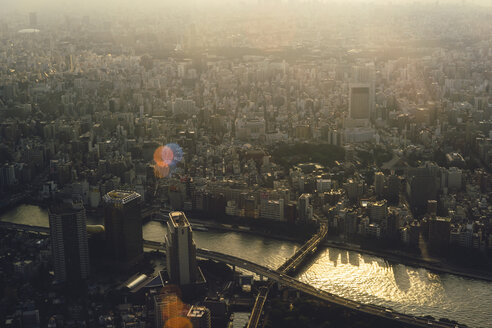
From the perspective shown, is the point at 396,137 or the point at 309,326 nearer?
the point at 309,326

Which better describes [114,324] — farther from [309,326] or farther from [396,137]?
[396,137]

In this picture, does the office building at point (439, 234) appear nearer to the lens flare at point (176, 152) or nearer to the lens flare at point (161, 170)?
the lens flare at point (161, 170)

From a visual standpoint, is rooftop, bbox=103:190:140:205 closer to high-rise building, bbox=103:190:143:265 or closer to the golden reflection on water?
high-rise building, bbox=103:190:143:265

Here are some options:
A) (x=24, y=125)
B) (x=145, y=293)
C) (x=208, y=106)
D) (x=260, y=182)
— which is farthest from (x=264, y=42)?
(x=145, y=293)

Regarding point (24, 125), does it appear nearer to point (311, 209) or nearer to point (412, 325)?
point (311, 209)

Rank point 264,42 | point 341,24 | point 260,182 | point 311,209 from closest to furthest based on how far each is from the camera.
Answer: point 311,209
point 260,182
point 264,42
point 341,24

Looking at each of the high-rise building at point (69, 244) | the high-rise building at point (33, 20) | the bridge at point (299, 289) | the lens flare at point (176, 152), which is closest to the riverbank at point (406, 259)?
the bridge at point (299, 289)

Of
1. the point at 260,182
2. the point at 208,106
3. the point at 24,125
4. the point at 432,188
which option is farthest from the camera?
the point at 208,106
